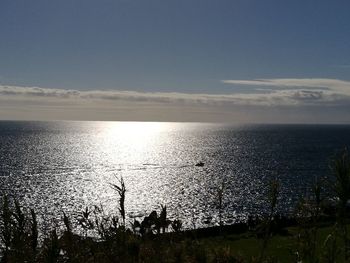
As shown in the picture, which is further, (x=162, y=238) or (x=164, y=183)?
(x=164, y=183)

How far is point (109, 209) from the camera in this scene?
76750mm

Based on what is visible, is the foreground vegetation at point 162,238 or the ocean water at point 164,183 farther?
the ocean water at point 164,183

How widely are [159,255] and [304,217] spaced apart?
2.27 meters

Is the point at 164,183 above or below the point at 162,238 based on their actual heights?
below

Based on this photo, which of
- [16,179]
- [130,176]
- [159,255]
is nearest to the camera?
[159,255]

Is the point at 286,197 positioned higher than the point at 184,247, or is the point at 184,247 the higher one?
the point at 184,247

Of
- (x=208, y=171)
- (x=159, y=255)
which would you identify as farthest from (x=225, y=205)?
(x=159, y=255)

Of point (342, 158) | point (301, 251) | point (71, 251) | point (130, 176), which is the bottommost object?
point (130, 176)

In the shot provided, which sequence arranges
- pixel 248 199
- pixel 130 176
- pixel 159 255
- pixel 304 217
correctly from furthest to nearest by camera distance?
pixel 130 176, pixel 248 199, pixel 159 255, pixel 304 217

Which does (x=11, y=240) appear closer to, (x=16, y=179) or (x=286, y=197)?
(x=286, y=197)

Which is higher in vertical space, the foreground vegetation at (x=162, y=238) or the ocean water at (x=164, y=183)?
the foreground vegetation at (x=162, y=238)

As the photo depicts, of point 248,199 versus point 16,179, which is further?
point 16,179

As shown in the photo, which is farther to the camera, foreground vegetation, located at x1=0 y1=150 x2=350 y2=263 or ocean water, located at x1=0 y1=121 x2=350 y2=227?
ocean water, located at x1=0 y1=121 x2=350 y2=227

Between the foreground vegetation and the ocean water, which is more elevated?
the foreground vegetation
